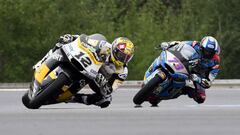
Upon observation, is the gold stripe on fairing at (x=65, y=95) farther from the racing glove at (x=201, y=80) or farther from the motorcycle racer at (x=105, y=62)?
the racing glove at (x=201, y=80)

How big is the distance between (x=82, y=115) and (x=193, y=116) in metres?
1.21

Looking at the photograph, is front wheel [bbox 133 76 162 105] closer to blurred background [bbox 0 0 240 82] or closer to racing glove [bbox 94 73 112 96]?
racing glove [bbox 94 73 112 96]

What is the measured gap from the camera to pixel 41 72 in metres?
11.4

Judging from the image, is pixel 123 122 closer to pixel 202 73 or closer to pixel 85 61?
pixel 85 61

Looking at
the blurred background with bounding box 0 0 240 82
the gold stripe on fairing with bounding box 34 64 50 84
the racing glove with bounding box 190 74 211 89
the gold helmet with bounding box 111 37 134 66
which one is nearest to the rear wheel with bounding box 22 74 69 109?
the gold stripe on fairing with bounding box 34 64 50 84

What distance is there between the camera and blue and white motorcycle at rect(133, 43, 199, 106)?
1252 cm

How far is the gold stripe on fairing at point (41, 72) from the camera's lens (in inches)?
Answer: 445

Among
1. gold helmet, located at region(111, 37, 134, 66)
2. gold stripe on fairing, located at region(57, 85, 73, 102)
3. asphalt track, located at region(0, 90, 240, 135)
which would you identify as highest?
asphalt track, located at region(0, 90, 240, 135)

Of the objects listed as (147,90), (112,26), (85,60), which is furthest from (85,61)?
(112,26)

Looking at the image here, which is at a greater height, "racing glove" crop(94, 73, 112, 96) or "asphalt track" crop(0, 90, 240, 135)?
"asphalt track" crop(0, 90, 240, 135)

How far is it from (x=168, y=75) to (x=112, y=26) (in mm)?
17470

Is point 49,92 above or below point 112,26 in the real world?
above

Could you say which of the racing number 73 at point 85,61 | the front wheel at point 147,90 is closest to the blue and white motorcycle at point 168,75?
the front wheel at point 147,90

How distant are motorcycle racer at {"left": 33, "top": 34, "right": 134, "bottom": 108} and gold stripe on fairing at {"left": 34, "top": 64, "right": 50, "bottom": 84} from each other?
58 mm
